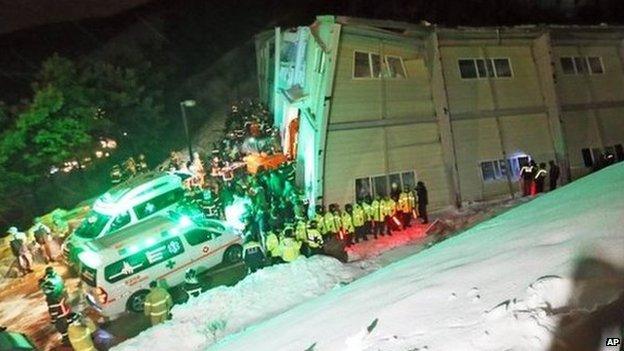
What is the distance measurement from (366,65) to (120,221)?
9.09 metres

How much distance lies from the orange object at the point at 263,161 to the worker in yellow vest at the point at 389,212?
253 inches

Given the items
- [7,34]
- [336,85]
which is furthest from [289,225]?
[7,34]

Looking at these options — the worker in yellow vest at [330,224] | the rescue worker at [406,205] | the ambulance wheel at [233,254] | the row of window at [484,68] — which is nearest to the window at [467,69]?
the row of window at [484,68]

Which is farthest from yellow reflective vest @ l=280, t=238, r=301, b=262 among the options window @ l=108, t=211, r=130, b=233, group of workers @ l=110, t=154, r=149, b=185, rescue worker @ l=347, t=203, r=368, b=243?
group of workers @ l=110, t=154, r=149, b=185

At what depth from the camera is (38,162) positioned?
22750 millimetres

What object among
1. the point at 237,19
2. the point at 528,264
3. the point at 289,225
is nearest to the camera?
→ the point at 528,264

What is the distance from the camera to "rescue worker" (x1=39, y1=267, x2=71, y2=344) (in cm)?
1050

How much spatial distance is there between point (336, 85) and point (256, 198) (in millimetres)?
4410

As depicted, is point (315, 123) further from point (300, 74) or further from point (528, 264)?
point (528, 264)

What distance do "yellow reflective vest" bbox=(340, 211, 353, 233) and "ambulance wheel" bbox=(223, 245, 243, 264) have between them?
2.95 m

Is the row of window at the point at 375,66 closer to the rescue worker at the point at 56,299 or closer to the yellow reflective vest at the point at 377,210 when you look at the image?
the yellow reflective vest at the point at 377,210

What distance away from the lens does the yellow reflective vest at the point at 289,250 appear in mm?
11609

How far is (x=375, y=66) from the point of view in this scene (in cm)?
1606

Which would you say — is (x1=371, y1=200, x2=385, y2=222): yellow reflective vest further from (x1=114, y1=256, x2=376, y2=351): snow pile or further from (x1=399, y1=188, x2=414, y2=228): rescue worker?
(x1=114, y1=256, x2=376, y2=351): snow pile
